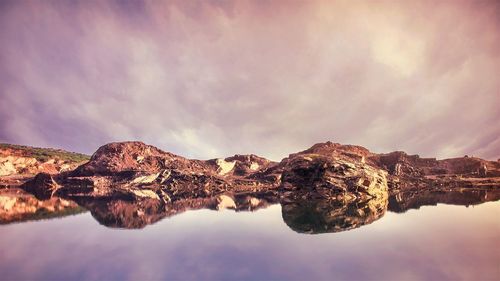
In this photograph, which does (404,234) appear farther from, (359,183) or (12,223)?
(359,183)

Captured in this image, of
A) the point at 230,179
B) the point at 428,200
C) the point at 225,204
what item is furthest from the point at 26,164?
the point at 428,200

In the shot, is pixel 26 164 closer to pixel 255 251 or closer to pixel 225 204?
pixel 225 204

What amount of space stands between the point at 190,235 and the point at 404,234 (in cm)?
1607

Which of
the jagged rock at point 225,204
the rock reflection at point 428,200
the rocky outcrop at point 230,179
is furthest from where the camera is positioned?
the rocky outcrop at point 230,179

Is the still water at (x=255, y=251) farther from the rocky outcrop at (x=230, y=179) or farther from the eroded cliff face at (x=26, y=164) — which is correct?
the eroded cliff face at (x=26, y=164)

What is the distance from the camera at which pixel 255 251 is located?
710 inches

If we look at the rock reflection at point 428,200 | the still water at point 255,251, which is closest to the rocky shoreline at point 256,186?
the rock reflection at point 428,200

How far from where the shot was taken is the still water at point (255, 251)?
1386 cm

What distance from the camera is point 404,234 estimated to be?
22.8 meters

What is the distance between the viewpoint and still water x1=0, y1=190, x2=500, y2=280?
45.5ft

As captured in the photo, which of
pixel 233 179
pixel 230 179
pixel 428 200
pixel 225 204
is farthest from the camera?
pixel 233 179

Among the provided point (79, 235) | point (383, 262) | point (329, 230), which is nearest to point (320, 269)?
point (383, 262)

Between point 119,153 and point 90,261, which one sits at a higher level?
point 119,153

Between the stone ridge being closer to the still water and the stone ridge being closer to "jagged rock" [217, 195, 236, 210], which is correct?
"jagged rock" [217, 195, 236, 210]
